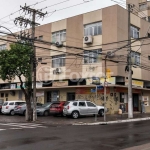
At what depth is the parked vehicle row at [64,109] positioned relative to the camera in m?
23.9

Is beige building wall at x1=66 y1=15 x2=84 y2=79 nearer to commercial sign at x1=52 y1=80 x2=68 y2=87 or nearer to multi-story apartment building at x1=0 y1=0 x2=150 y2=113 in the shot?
multi-story apartment building at x1=0 y1=0 x2=150 y2=113

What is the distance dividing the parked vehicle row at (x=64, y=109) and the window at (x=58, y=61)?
7486 mm

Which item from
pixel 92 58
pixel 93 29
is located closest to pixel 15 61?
pixel 92 58

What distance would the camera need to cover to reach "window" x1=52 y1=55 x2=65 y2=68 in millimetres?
33469

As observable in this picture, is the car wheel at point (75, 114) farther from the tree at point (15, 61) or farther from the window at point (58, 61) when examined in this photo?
the window at point (58, 61)

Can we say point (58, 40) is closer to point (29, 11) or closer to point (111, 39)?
point (111, 39)

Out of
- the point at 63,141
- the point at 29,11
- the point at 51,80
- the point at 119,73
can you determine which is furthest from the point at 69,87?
the point at 63,141

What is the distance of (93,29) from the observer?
102 feet

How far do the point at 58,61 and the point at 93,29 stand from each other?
6402mm

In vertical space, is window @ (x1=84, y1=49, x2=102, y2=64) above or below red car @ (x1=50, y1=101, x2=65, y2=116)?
above

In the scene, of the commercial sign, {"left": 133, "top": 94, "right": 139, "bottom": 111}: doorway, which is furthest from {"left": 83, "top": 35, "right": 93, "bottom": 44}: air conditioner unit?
{"left": 133, "top": 94, "right": 139, "bottom": 111}: doorway

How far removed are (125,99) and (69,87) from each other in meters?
6.78

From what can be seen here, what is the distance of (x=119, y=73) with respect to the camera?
28.2 meters

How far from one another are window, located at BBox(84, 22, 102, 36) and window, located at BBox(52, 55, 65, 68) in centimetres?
446
